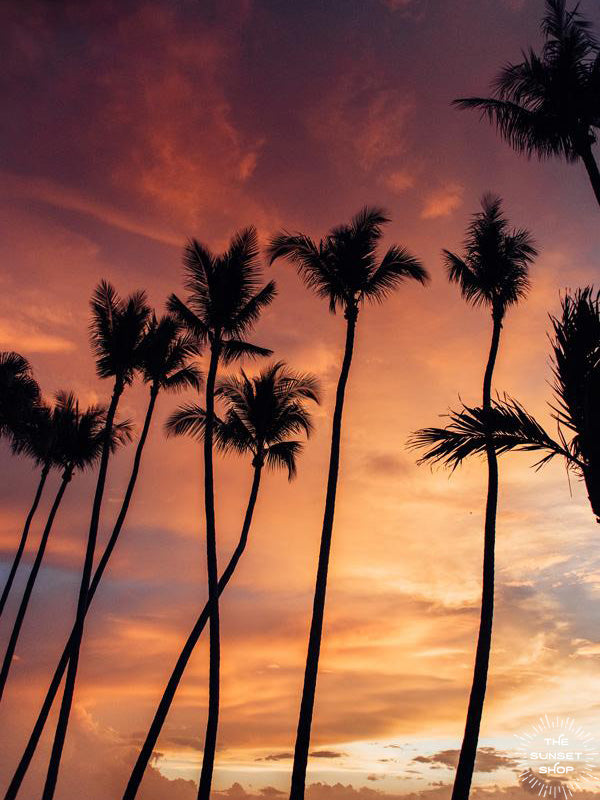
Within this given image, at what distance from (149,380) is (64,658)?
11.4 meters

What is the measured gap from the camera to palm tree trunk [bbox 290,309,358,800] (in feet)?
46.1

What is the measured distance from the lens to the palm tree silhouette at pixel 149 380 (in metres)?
22.8

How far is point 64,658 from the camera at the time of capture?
23.2 metres

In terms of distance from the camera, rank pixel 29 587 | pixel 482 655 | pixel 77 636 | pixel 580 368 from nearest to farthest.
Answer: pixel 580 368, pixel 482 655, pixel 77 636, pixel 29 587

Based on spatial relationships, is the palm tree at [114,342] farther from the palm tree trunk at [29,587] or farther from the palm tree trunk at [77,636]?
the palm tree trunk at [29,587]

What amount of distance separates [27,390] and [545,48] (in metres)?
23.6

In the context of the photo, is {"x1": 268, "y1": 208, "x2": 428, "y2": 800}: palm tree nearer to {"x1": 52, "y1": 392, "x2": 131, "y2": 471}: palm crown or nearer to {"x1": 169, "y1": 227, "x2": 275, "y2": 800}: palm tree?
{"x1": 169, "y1": 227, "x2": 275, "y2": 800}: palm tree

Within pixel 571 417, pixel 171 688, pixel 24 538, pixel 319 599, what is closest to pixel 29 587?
pixel 24 538

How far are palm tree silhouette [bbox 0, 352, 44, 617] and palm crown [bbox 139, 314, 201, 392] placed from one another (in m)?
5.97

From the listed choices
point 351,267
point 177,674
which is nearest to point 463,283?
point 351,267

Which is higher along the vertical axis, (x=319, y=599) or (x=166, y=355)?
(x=166, y=355)

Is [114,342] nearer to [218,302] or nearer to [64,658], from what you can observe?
[218,302]

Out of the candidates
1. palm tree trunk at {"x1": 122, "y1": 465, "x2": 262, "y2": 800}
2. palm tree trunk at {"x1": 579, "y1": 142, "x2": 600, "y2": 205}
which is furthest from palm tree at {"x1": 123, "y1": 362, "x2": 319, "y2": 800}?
palm tree trunk at {"x1": 579, "y1": 142, "x2": 600, "y2": 205}

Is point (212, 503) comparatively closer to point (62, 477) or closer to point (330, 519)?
point (330, 519)
